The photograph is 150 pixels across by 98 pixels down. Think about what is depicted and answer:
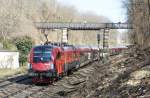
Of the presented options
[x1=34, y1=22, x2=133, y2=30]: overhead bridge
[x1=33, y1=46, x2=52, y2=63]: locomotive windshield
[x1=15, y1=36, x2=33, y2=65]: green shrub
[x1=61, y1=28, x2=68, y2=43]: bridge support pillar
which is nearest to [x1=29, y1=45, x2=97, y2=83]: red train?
[x1=33, y1=46, x2=52, y2=63]: locomotive windshield

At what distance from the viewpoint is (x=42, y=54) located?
30.9 metres

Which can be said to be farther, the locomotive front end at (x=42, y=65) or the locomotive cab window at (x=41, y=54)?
the locomotive cab window at (x=41, y=54)

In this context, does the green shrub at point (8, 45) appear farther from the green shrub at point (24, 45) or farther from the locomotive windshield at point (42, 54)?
the locomotive windshield at point (42, 54)

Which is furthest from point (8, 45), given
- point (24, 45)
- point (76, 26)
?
point (76, 26)

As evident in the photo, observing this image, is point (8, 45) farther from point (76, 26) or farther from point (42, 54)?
point (76, 26)

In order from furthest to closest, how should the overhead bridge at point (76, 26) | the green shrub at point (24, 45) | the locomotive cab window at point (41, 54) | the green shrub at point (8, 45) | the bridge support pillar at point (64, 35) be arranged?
the overhead bridge at point (76, 26) < the bridge support pillar at point (64, 35) < the green shrub at point (8, 45) < the green shrub at point (24, 45) < the locomotive cab window at point (41, 54)

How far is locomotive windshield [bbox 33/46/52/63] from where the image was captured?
1207 inches

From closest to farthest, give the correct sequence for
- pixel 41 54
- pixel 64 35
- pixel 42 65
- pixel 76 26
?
pixel 42 65 < pixel 41 54 < pixel 64 35 < pixel 76 26

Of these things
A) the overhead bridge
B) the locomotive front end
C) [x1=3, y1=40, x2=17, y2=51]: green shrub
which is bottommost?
[x1=3, y1=40, x2=17, y2=51]: green shrub

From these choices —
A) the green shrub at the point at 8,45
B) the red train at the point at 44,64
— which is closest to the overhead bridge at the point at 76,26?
the green shrub at the point at 8,45

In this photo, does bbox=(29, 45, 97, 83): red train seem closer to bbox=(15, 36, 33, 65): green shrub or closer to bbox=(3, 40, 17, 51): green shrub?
bbox=(15, 36, 33, 65): green shrub

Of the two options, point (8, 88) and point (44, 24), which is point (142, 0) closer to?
point (8, 88)

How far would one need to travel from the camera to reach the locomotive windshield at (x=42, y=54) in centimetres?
3066

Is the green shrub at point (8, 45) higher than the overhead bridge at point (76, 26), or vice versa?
the overhead bridge at point (76, 26)
